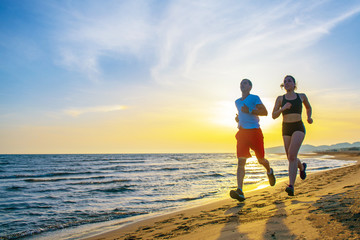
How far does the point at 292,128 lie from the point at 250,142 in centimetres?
77

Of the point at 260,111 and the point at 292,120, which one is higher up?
the point at 260,111

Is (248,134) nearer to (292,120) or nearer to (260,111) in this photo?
(260,111)

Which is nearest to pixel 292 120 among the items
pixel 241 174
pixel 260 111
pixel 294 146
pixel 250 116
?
pixel 294 146

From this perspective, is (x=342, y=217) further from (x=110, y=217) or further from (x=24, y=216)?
(x=24, y=216)

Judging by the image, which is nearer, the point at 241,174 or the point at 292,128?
the point at 292,128

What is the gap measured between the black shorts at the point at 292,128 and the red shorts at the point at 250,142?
0.43 metres

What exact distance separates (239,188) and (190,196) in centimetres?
490

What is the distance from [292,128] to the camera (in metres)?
4.77

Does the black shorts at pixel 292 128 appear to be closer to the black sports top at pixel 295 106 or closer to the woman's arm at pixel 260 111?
the black sports top at pixel 295 106

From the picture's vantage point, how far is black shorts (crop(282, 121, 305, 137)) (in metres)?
4.73

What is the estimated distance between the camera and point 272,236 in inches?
98.3

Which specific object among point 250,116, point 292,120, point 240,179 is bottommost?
point 240,179

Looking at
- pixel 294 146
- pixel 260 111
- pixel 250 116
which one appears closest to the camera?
pixel 294 146

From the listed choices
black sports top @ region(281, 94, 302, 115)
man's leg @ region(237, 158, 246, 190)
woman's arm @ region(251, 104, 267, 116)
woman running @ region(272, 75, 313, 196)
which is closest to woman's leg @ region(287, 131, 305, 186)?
woman running @ region(272, 75, 313, 196)
